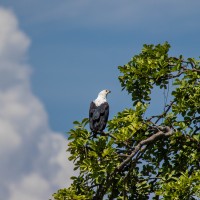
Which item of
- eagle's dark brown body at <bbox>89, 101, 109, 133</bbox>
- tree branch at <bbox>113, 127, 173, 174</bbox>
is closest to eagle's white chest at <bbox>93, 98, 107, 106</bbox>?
eagle's dark brown body at <bbox>89, 101, 109, 133</bbox>

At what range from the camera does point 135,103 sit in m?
20.7

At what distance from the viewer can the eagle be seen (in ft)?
66.3

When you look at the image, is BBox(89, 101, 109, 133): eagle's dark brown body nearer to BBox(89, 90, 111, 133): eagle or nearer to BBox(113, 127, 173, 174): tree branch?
BBox(89, 90, 111, 133): eagle

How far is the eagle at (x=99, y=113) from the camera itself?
20.2 meters

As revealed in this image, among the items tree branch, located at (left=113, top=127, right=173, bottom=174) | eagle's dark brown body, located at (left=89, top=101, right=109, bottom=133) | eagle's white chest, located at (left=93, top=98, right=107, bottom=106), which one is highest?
eagle's white chest, located at (left=93, top=98, right=107, bottom=106)

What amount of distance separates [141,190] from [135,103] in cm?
266

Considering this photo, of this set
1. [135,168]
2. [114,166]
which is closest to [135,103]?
[135,168]

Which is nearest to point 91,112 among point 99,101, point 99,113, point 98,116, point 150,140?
point 99,113

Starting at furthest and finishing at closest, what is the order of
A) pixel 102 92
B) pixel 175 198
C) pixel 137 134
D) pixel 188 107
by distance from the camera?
1. pixel 102 92
2. pixel 188 107
3. pixel 137 134
4. pixel 175 198

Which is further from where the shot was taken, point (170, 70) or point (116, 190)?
point (170, 70)

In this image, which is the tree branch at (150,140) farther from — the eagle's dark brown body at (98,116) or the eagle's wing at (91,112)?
the eagle's wing at (91,112)

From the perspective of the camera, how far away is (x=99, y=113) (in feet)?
68.8

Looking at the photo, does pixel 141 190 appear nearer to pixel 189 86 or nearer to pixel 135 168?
pixel 135 168

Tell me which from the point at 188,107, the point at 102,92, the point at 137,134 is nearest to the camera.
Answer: the point at 137,134
